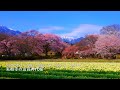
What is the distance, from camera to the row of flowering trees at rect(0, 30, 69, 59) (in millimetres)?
6676

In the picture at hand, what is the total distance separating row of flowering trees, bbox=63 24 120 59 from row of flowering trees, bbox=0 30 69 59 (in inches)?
6.5

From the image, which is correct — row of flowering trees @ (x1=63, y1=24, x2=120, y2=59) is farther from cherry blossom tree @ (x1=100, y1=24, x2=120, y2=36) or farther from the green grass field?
the green grass field

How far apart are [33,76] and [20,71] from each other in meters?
0.22

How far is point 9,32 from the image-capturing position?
260 inches

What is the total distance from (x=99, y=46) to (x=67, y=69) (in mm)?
588

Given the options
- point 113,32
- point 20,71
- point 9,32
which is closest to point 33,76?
point 20,71

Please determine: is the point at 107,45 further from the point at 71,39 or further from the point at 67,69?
the point at 67,69

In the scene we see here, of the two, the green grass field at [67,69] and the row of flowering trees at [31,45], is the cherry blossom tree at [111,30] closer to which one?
the green grass field at [67,69]

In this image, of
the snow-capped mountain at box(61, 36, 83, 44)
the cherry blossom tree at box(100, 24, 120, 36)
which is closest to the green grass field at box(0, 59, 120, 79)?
the snow-capped mountain at box(61, 36, 83, 44)

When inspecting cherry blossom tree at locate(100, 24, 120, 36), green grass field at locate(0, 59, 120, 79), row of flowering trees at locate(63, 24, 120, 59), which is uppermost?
cherry blossom tree at locate(100, 24, 120, 36)

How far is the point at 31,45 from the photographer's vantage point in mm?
6805

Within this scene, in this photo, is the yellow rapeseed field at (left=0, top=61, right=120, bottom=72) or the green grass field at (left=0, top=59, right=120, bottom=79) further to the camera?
the yellow rapeseed field at (left=0, top=61, right=120, bottom=72)
